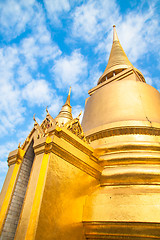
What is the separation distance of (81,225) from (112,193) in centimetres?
76

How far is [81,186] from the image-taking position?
3482 mm

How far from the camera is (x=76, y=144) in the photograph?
3.68 meters

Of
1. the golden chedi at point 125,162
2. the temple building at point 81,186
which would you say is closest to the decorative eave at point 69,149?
the temple building at point 81,186

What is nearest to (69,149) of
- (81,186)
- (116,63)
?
(81,186)

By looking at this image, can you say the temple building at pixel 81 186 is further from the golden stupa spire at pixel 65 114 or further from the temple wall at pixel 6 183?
the golden stupa spire at pixel 65 114

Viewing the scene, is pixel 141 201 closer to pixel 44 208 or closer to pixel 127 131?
pixel 44 208

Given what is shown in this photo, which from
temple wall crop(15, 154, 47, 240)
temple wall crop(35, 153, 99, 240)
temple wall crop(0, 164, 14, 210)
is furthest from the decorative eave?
temple wall crop(0, 164, 14, 210)

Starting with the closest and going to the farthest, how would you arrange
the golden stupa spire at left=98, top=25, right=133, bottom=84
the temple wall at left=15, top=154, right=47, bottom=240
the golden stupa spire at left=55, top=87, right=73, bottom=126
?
the temple wall at left=15, top=154, right=47, bottom=240 < the golden stupa spire at left=98, top=25, right=133, bottom=84 < the golden stupa spire at left=55, top=87, right=73, bottom=126

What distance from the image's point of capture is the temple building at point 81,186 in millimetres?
2773

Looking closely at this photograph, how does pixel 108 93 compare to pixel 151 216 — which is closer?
pixel 151 216

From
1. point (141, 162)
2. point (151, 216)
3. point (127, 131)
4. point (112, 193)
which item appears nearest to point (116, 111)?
point (127, 131)

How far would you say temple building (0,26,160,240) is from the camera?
9.10 feet

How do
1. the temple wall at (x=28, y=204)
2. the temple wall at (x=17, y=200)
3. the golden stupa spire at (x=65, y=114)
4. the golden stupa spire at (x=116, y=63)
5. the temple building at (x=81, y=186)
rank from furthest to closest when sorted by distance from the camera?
the golden stupa spire at (x=65, y=114), the golden stupa spire at (x=116, y=63), the temple wall at (x=17, y=200), the temple building at (x=81, y=186), the temple wall at (x=28, y=204)

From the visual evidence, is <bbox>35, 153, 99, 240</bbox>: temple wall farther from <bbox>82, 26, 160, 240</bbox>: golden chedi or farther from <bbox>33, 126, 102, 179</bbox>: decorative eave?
<bbox>82, 26, 160, 240</bbox>: golden chedi
